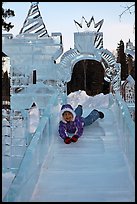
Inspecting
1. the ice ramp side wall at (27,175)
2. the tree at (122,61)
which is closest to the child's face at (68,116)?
the ice ramp side wall at (27,175)

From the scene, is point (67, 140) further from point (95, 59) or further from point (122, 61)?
point (122, 61)

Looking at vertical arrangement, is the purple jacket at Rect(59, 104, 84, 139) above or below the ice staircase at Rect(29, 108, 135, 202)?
above

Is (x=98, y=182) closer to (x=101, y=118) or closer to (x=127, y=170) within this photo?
(x=127, y=170)

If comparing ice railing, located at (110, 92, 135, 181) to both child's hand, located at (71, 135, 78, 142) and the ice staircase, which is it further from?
child's hand, located at (71, 135, 78, 142)

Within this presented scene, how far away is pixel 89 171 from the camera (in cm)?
441

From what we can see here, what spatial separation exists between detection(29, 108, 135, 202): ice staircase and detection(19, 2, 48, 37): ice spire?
3527 mm

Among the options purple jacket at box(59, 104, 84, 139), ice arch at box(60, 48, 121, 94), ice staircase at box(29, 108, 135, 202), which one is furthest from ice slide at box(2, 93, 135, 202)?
ice arch at box(60, 48, 121, 94)

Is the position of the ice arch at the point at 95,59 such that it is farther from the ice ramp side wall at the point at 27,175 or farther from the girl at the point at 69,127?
the ice ramp side wall at the point at 27,175

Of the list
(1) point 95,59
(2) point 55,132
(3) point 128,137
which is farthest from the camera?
(1) point 95,59

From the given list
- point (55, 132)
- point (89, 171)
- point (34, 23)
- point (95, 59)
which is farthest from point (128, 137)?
point (34, 23)

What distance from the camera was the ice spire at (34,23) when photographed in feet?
29.2

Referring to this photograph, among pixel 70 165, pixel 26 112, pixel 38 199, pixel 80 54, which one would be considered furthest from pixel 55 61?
pixel 38 199

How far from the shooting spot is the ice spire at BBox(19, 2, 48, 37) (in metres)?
8.91

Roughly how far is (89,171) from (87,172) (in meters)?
0.05
